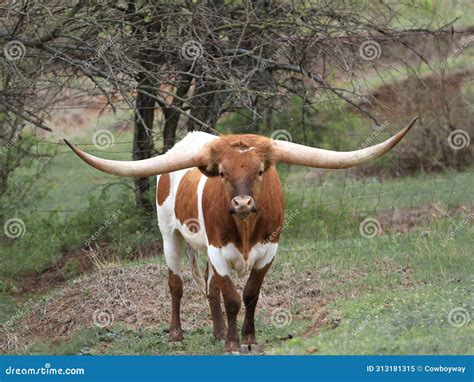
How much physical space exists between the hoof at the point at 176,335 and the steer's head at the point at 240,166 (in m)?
1.94

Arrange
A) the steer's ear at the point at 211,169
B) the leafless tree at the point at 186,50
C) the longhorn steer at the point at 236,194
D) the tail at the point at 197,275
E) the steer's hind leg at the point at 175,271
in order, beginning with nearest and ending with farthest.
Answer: the longhorn steer at the point at 236,194
the steer's ear at the point at 211,169
the steer's hind leg at the point at 175,271
the tail at the point at 197,275
the leafless tree at the point at 186,50

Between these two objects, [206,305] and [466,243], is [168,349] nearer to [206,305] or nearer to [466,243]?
[206,305]

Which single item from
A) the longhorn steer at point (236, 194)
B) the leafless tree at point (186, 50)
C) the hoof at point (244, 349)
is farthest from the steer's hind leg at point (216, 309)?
the leafless tree at point (186, 50)

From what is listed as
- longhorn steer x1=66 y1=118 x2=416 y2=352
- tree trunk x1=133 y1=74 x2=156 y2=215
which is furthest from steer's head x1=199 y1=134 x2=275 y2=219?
tree trunk x1=133 y1=74 x2=156 y2=215

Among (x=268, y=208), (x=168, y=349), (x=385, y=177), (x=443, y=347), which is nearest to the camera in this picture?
(x=443, y=347)

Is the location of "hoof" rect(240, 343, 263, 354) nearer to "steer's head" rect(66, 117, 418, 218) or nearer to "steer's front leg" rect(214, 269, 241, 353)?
"steer's front leg" rect(214, 269, 241, 353)

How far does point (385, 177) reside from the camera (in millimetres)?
16969

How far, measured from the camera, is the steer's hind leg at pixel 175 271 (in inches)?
388

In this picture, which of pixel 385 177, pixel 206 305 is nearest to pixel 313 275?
pixel 206 305

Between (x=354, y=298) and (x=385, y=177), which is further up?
(x=385, y=177)

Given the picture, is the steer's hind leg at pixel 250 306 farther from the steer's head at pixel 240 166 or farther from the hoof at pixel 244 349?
the steer's head at pixel 240 166

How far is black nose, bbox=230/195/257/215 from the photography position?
7656mm

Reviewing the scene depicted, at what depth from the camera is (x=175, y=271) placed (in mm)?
10070

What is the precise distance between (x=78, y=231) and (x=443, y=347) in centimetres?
731
